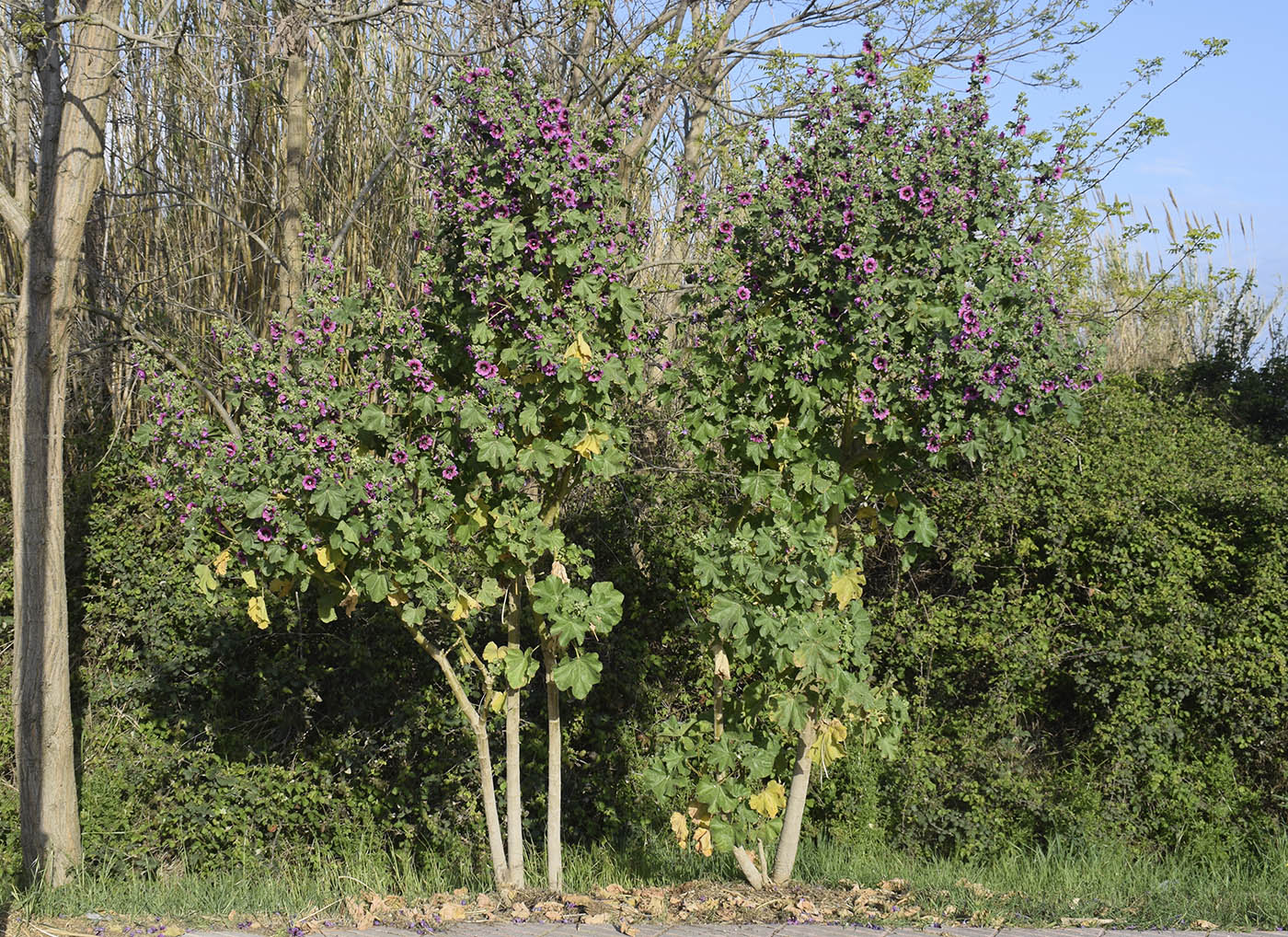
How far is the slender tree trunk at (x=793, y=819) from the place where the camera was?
496cm

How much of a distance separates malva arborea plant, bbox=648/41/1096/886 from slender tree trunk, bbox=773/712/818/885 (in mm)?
120

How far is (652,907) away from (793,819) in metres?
0.76

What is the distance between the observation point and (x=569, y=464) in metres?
4.80

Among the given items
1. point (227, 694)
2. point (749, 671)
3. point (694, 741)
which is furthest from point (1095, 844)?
point (227, 694)

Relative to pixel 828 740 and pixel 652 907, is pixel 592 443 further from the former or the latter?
pixel 652 907

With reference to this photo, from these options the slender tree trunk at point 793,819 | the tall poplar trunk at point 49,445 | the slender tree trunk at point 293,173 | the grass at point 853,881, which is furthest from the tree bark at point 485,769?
the slender tree trunk at point 293,173

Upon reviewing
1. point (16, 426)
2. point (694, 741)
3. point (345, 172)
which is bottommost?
point (694, 741)

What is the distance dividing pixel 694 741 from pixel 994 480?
9.31 ft

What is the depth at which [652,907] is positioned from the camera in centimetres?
461

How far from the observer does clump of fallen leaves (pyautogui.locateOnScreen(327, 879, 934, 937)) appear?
Answer: 4422mm

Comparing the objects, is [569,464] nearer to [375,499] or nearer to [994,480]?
[375,499]

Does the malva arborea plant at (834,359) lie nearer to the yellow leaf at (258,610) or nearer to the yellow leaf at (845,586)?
the yellow leaf at (845,586)

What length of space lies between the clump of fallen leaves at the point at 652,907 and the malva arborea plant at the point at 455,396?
818mm

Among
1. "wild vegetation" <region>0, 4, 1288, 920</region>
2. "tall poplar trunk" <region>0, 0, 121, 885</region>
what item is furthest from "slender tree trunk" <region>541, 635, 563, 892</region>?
"tall poplar trunk" <region>0, 0, 121, 885</region>
